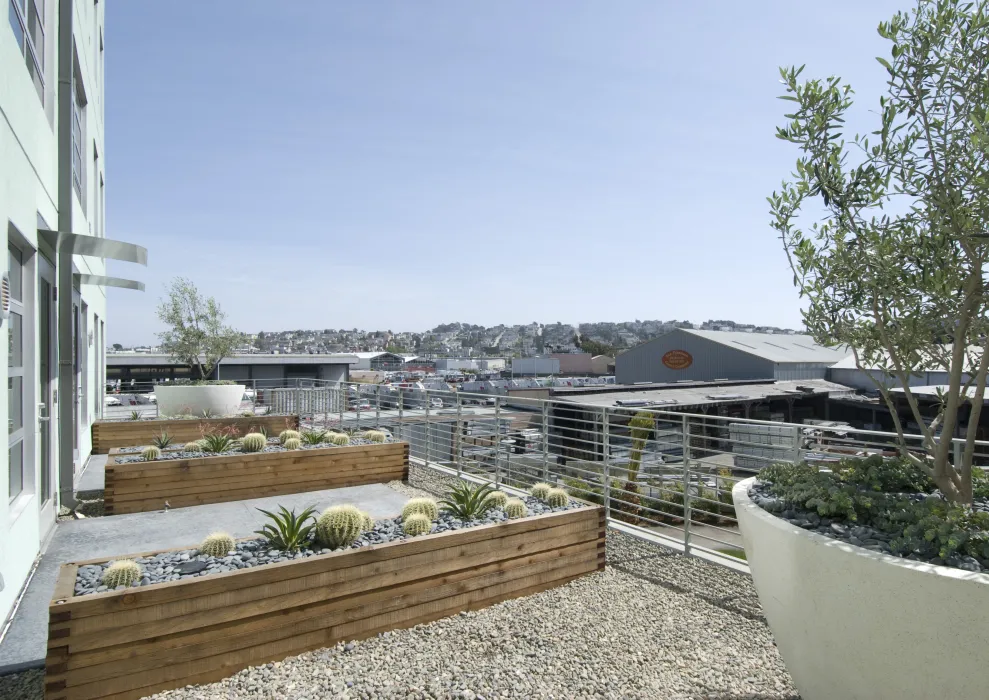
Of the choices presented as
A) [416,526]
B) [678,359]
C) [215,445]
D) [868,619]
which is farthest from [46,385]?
[678,359]

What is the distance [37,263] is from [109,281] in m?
3.73

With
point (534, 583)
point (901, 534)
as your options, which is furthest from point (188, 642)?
point (901, 534)

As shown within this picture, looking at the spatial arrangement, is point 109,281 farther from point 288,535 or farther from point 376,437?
point 288,535

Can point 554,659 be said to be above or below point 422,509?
below

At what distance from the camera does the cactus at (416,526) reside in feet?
13.0

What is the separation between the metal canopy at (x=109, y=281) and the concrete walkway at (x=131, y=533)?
2.83 meters

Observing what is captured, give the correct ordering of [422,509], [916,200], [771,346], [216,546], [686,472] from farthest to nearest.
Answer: [771,346]
[686,472]
[422,509]
[216,546]
[916,200]

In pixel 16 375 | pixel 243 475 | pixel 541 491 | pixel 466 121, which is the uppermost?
pixel 466 121

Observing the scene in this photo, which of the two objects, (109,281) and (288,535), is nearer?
(288,535)

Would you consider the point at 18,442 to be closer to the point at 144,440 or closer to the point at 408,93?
the point at 144,440

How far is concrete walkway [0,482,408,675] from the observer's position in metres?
3.53

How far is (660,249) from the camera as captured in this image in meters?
16.6

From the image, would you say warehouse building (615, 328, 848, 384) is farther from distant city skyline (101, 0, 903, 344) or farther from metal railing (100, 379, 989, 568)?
metal railing (100, 379, 989, 568)

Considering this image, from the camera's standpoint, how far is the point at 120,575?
3.11m
